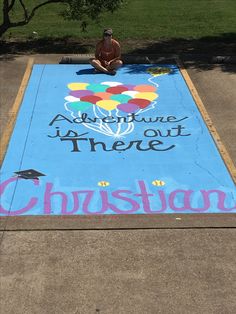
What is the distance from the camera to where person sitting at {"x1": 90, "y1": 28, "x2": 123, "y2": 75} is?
39.3ft

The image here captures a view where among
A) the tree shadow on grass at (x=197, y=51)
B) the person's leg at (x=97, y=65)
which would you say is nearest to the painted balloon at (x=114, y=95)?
the person's leg at (x=97, y=65)

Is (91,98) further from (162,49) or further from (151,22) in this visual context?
(151,22)

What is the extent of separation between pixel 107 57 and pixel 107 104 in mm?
2576

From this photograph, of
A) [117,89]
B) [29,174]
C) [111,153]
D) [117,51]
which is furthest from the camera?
[117,51]

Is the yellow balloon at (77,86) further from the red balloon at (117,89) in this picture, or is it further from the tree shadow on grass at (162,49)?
the tree shadow on grass at (162,49)

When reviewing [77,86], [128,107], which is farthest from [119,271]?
[77,86]

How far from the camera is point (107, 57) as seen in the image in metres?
12.2

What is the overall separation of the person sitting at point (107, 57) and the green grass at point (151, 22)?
11.9ft

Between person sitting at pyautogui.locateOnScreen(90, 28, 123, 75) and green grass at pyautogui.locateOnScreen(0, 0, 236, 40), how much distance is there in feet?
11.9

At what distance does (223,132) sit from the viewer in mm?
8672

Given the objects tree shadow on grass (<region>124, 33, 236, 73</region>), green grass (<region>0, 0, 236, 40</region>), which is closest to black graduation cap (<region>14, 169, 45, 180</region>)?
tree shadow on grass (<region>124, 33, 236, 73</region>)

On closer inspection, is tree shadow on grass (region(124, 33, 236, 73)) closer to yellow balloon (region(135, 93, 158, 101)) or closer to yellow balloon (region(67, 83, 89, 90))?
yellow balloon (region(135, 93, 158, 101))

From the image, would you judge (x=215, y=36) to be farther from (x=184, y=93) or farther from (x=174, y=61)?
(x=184, y=93)

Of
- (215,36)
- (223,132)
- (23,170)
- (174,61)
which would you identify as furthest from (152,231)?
(215,36)
